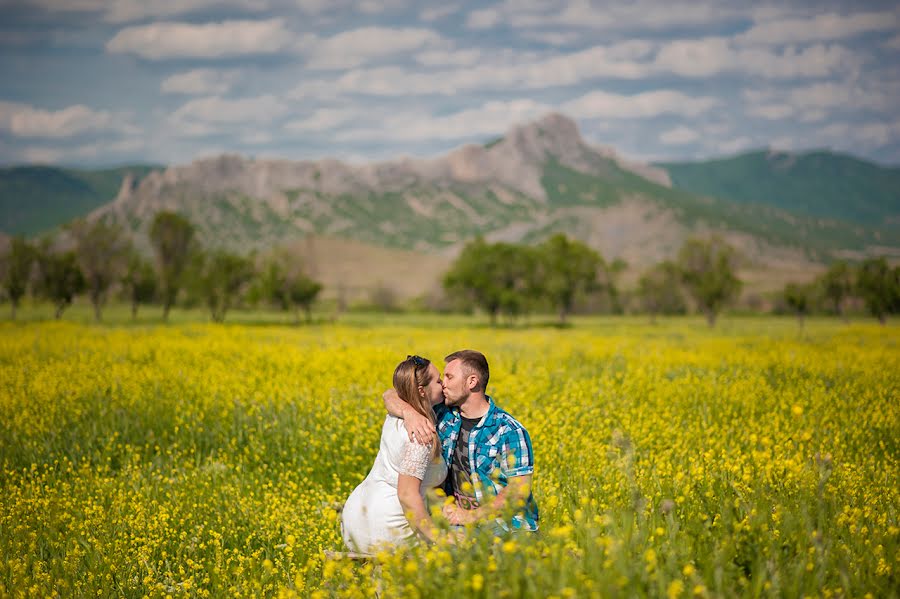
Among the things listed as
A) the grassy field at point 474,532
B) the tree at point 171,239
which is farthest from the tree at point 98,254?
the grassy field at point 474,532

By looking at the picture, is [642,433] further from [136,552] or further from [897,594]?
[136,552]

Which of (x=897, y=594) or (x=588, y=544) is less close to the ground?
(x=588, y=544)

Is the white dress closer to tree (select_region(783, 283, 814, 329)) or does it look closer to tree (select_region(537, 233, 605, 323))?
tree (select_region(537, 233, 605, 323))

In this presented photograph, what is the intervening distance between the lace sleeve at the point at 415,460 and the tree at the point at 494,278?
6059 centimetres

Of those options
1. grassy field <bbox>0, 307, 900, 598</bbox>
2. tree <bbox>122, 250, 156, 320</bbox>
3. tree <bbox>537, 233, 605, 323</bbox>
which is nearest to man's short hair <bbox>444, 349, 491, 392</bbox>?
grassy field <bbox>0, 307, 900, 598</bbox>

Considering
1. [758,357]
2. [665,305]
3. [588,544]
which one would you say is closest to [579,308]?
[665,305]

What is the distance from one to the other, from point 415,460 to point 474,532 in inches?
32.2

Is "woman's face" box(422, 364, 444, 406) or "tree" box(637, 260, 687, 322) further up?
"tree" box(637, 260, 687, 322)

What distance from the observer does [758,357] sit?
18.0 m

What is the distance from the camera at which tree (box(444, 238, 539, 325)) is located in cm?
6694

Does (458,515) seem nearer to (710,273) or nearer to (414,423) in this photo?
(414,423)

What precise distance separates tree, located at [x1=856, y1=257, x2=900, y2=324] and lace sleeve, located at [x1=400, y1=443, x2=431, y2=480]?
68.2 m

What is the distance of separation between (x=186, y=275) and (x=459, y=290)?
27826 mm

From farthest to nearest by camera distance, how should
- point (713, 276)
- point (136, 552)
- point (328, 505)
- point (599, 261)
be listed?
point (599, 261) → point (713, 276) → point (328, 505) → point (136, 552)
